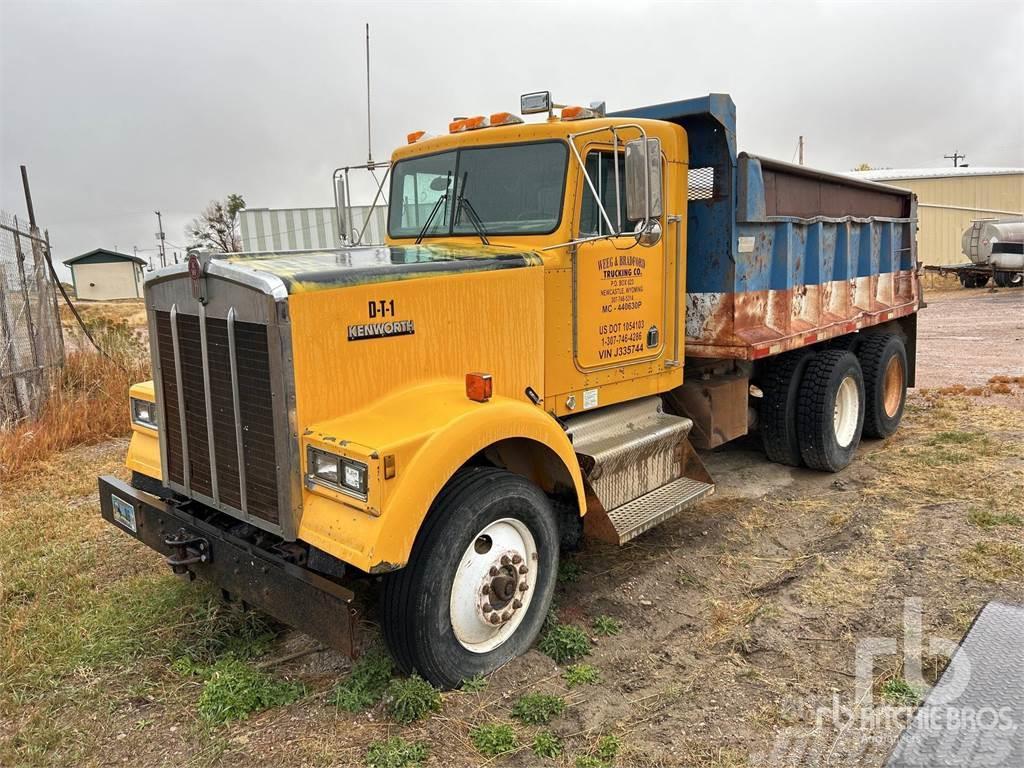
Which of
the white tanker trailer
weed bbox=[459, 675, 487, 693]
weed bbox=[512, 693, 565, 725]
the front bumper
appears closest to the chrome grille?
the front bumper

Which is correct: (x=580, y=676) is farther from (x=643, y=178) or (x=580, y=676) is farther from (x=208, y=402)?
(x=643, y=178)

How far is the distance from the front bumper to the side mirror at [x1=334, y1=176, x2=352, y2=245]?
2.32 m

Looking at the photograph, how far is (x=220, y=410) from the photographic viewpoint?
3500 mm

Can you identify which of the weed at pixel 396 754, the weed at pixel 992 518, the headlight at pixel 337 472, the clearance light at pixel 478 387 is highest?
the clearance light at pixel 478 387

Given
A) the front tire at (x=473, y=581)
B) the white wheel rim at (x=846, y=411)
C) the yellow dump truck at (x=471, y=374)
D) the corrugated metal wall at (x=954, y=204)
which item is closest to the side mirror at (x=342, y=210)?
the yellow dump truck at (x=471, y=374)

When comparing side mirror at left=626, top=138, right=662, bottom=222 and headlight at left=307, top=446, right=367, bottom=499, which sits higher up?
side mirror at left=626, top=138, right=662, bottom=222

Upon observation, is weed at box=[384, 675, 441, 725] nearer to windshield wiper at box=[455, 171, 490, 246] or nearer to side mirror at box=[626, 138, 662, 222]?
windshield wiper at box=[455, 171, 490, 246]

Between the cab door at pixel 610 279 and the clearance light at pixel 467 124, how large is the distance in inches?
29.5

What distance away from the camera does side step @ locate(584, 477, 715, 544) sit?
4.32 metres

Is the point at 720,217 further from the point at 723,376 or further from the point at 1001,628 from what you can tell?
the point at 1001,628

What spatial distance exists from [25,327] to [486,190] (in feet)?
20.7

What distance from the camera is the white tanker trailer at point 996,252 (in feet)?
85.7

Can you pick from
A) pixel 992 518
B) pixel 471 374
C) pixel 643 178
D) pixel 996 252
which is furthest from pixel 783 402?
pixel 996 252

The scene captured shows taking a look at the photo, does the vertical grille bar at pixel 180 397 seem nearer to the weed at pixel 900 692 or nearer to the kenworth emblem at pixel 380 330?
the kenworth emblem at pixel 380 330
